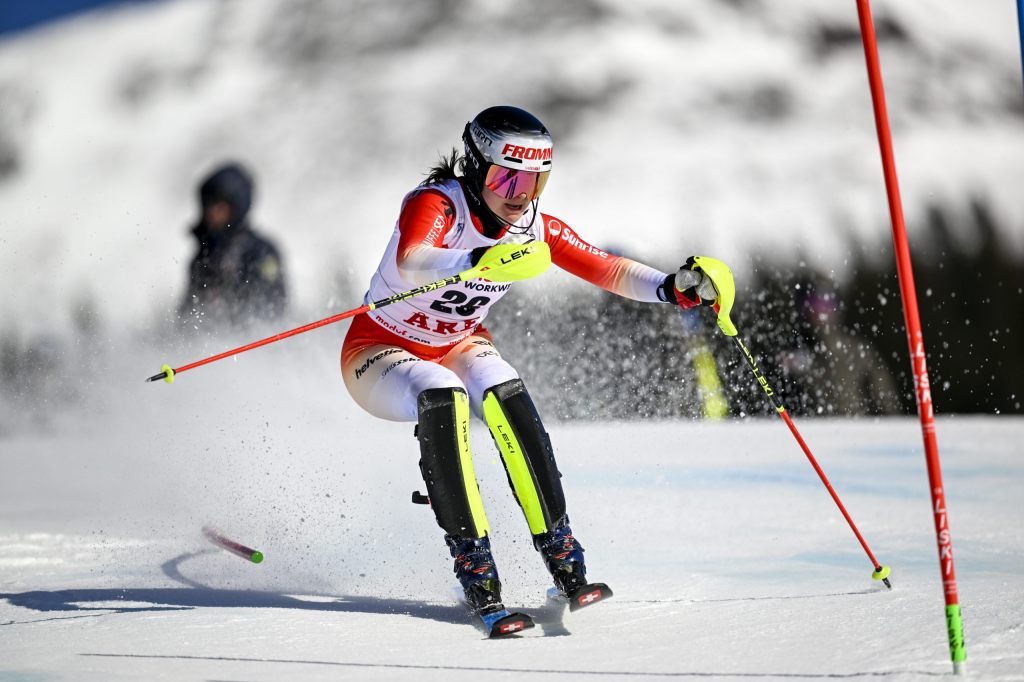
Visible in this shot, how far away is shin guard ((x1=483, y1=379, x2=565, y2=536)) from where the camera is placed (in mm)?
3031

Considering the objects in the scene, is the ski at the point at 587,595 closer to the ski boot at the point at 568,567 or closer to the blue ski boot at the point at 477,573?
the ski boot at the point at 568,567

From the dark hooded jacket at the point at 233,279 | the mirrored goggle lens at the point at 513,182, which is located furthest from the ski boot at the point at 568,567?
the dark hooded jacket at the point at 233,279

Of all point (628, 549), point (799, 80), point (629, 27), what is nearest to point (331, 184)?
point (629, 27)

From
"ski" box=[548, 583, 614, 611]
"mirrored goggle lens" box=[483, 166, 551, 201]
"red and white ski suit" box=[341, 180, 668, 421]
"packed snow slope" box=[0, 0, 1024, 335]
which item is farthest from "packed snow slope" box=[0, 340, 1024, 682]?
"packed snow slope" box=[0, 0, 1024, 335]

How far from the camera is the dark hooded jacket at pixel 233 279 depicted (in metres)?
10.4

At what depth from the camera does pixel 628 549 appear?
403 cm

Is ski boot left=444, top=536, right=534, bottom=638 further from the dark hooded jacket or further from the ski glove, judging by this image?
the dark hooded jacket

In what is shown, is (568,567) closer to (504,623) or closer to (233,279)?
(504,623)

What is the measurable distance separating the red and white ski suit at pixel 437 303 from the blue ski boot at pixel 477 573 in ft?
1.42

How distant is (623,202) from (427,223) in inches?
627

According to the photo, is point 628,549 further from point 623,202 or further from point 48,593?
point 623,202

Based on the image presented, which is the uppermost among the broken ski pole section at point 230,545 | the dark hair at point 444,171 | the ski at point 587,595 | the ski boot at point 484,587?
the dark hair at point 444,171

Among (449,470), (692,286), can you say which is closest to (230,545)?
(449,470)

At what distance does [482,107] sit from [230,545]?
19267mm
